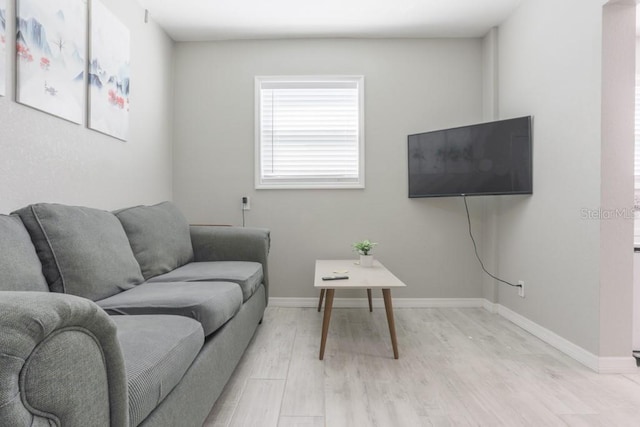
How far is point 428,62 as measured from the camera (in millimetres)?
3438

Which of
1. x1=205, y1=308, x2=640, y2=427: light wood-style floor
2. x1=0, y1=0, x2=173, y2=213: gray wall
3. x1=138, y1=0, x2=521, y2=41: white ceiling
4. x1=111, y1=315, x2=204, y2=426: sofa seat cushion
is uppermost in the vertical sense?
x1=138, y1=0, x2=521, y2=41: white ceiling

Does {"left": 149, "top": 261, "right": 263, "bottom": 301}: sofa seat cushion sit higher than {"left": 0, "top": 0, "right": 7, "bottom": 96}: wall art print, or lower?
lower

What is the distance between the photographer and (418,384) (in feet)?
6.17

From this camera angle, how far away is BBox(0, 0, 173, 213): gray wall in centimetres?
168

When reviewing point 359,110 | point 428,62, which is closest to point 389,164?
point 359,110

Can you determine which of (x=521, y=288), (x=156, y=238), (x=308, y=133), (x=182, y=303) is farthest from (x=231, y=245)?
(x=521, y=288)

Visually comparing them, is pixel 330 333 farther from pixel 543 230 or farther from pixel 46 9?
pixel 46 9

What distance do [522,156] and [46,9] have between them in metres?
3.14

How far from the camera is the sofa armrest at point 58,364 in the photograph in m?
0.60

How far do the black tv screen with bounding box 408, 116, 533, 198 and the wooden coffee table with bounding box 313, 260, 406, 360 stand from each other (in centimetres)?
99

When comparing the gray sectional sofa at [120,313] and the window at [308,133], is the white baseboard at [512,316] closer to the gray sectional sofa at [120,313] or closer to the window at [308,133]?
the gray sectional sofa at [120,313]

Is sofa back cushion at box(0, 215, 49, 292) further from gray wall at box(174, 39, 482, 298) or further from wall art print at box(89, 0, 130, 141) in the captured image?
gray wall at box(174, 39, 482, 298)

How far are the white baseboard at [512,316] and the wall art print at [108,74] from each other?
2026 millimetres

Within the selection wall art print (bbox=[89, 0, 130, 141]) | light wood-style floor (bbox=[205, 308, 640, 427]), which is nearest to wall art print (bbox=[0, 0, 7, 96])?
wall art print (bbox=[89, 0, 130, 141])
